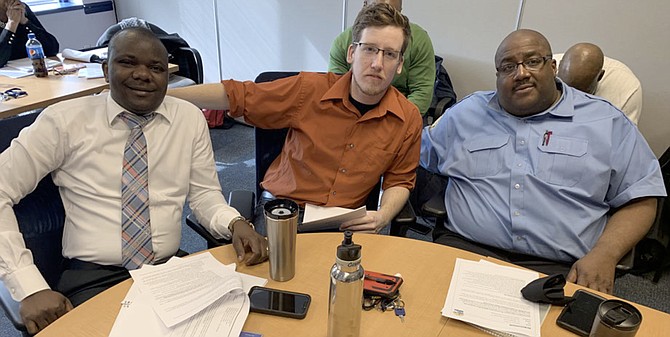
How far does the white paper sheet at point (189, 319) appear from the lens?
1023 millimetres

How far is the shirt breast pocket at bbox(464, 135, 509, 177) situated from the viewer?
1.84 m

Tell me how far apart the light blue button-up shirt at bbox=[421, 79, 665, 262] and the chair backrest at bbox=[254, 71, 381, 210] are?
1.04 ft

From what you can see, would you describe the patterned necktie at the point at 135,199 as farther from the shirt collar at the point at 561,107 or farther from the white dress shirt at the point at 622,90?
the white dress shirt at the point at 622,90

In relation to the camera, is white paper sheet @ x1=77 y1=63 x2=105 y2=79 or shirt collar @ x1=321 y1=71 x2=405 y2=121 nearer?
shirt collar @ x1=321 y1=71 x2=405 y2=121

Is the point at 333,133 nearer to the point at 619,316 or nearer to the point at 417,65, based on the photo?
the point at 619,316

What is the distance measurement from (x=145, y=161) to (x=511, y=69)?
4.52 ft

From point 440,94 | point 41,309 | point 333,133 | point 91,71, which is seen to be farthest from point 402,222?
point 91,71

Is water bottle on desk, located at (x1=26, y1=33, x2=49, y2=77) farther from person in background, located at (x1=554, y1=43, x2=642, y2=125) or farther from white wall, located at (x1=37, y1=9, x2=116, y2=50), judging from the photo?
person in background, located at (x1=554, y1=43, x2=642, y2=125)

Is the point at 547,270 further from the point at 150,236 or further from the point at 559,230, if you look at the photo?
the point at 150,236

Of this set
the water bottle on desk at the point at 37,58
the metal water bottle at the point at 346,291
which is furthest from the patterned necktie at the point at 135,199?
the water bottle on desk at the point at 37,58

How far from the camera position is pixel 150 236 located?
1.50 meters

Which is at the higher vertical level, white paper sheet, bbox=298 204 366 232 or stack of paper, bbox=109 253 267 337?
stack of paper, bbox=109 253 267 337

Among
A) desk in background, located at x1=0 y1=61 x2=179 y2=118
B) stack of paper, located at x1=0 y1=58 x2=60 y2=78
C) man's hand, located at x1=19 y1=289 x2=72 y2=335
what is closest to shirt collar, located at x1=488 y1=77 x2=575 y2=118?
man's hand, located at x1=19 y1=289 x2=72 y2=335

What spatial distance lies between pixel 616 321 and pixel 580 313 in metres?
0.18
